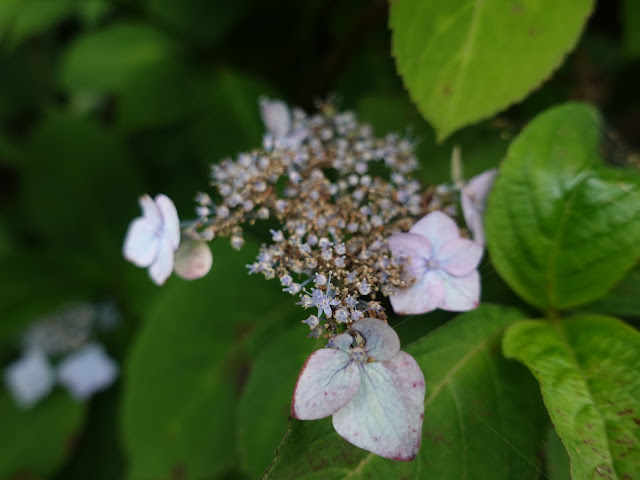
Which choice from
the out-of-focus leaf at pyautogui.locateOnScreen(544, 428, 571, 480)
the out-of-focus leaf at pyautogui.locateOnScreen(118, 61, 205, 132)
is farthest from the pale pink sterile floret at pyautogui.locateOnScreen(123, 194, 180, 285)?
the out-of-focus leaf at pyautogui.locateOnScreen(118, 61, 205, 132)

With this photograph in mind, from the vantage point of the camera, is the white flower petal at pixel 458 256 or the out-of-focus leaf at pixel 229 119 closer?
the white flower petal at pixel 458 256

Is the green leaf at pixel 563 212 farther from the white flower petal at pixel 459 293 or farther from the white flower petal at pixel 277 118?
the white flower petal at pixel 277 118

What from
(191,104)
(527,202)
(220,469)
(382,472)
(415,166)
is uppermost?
(191,104)

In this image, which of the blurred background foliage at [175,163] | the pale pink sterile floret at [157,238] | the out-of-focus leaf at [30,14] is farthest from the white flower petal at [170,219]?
the out-of-focus leaf at [30,14]

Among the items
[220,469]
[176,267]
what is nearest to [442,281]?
[176,267]

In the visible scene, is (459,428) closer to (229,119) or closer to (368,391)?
(368,391)

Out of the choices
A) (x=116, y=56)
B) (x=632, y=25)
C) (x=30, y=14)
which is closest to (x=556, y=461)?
(x=632, y=25)

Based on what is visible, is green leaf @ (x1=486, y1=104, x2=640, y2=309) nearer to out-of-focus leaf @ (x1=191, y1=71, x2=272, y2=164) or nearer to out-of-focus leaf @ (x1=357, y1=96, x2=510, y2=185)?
out-of-focus leaf @ (x1=357, y1=96, x2=510, y2=185)

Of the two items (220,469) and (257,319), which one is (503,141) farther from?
(220,469)
